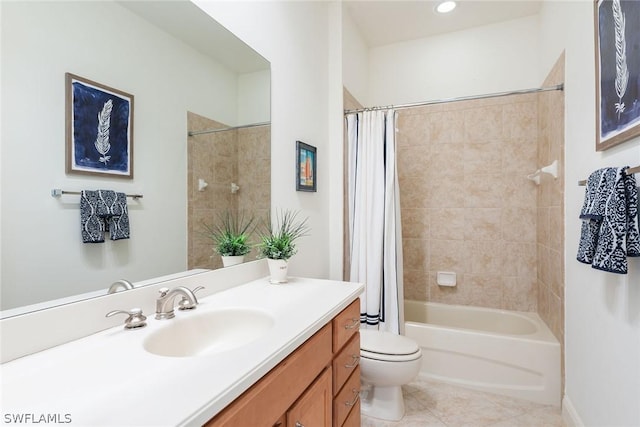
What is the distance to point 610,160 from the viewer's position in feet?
4.11

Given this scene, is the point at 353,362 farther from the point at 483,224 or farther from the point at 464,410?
the point at 483,224

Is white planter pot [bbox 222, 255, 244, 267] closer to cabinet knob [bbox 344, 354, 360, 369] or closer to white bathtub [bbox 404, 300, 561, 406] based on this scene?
cabinet knob [bbox 344, 354, 360, 369]

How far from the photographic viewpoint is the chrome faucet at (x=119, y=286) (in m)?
0.92

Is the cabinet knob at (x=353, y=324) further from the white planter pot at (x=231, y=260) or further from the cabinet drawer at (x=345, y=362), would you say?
the white planter pot at (x=231, y=260)

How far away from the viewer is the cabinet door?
2.82 feet

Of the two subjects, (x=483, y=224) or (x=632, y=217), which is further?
(x=483, y=224)

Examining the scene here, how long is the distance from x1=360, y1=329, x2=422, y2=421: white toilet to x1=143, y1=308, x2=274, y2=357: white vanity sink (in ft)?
3.00

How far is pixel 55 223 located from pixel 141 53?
0.60 metres

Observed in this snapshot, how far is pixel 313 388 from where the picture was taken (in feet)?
3.20

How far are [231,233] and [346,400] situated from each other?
0.86m

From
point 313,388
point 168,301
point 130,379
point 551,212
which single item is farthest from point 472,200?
point 130,379

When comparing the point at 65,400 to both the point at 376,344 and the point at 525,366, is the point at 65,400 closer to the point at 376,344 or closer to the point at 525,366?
the point at 376,344

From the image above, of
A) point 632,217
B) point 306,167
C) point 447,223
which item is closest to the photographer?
point 632,217

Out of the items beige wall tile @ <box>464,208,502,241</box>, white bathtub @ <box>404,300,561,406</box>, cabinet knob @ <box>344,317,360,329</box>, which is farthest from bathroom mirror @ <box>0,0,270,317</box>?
beige wall tile @ <box>464,208,502,241</box>
